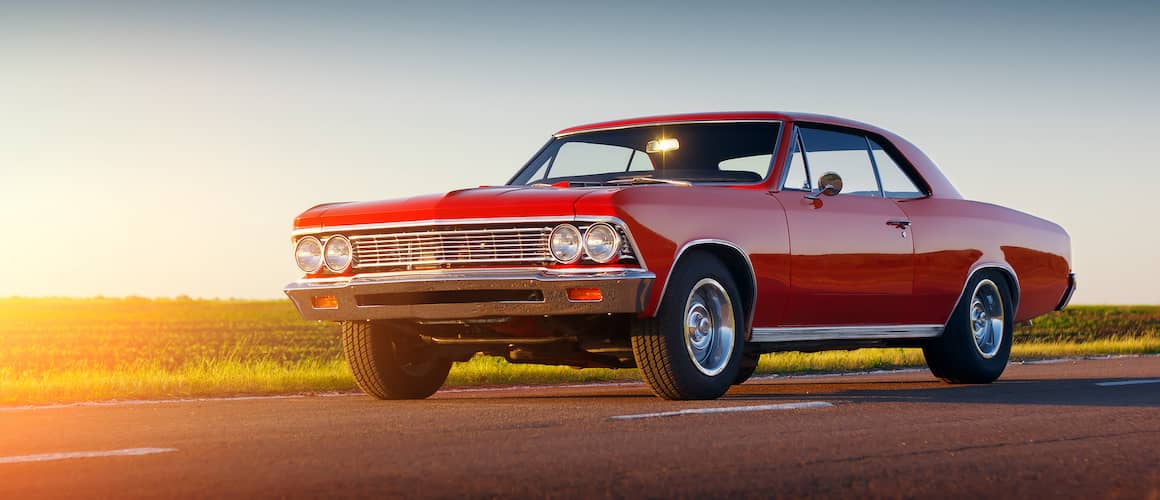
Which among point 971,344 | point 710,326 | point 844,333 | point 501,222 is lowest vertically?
point 971,344

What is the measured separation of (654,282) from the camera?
27.2 feet

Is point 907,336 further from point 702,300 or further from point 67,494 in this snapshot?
point 67,494

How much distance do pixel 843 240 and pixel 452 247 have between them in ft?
8.91

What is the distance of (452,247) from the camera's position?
28.2ft

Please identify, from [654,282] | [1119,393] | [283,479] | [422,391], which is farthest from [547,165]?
[283,479]

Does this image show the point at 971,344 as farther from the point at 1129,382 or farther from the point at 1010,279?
the point at 1129,382

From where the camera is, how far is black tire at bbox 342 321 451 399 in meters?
9.43

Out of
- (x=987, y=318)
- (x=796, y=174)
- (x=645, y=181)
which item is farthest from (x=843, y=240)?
(x=987, y=318)

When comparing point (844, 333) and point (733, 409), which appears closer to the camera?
point (733, 409)

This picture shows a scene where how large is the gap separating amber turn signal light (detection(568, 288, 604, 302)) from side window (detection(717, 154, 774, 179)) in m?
1.83

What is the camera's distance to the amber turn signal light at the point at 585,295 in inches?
324

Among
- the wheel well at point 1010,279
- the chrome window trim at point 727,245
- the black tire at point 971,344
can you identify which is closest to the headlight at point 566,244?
the chrome window trim at point 727,245

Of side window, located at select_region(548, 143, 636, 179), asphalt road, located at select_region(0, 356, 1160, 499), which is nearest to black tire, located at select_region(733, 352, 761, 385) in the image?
asphalt road, located at select_region(0, 356, 1160, 499)

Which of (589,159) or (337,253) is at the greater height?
(589,159)
